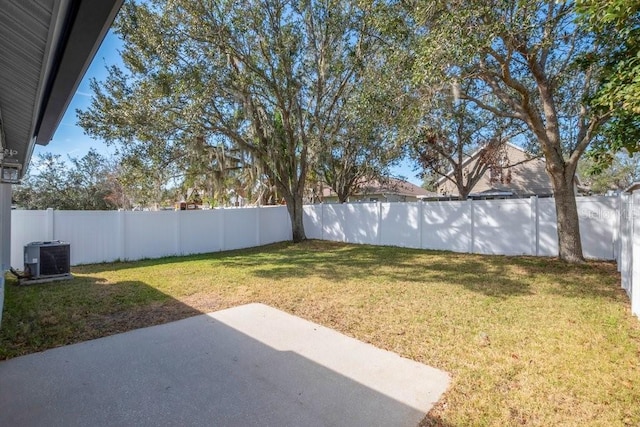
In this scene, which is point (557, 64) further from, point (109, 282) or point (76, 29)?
point (109, 282)

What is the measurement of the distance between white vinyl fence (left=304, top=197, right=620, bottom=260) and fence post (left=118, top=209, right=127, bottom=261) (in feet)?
24.7

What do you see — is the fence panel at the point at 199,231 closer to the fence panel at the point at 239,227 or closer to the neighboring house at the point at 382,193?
the fence panel at the point at 239,227

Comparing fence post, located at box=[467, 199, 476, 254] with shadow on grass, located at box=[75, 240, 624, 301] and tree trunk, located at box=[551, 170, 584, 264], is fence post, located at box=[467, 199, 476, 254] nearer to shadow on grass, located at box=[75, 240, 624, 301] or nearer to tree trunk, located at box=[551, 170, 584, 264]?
shadow on grass, located at box=[75, 240, 624, 301]

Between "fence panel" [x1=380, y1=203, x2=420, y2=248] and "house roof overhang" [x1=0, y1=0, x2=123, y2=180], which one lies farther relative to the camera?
"fence panel" [x1=380, y1=203, x2=420, y2=248]

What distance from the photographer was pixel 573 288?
230 inches

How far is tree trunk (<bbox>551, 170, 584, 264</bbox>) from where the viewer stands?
7.61 metres

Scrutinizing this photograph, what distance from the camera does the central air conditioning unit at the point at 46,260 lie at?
6828mm

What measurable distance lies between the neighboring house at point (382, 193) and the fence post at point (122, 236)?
14246mm

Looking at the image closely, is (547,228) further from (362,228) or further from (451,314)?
(451,314)

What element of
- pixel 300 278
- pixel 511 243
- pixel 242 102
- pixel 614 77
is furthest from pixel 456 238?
pixel 242 102

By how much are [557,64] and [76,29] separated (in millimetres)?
10415

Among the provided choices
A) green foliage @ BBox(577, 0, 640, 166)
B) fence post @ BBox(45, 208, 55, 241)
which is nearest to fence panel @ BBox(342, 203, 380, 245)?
green foliage @ BBox(577, 0, 640, 166)

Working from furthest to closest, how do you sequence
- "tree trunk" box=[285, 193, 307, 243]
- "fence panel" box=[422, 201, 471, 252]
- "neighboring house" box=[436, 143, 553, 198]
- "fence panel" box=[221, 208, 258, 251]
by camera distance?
"neighboring house" box=[436, 143, 553, 198]
"tree trunk" box=[285, 193, 307, 243]
"fence panel" box=[221, 208, 258, 251]
"fence panel" box=[422, 201, 471, 252]

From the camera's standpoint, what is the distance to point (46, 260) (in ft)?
22.7
